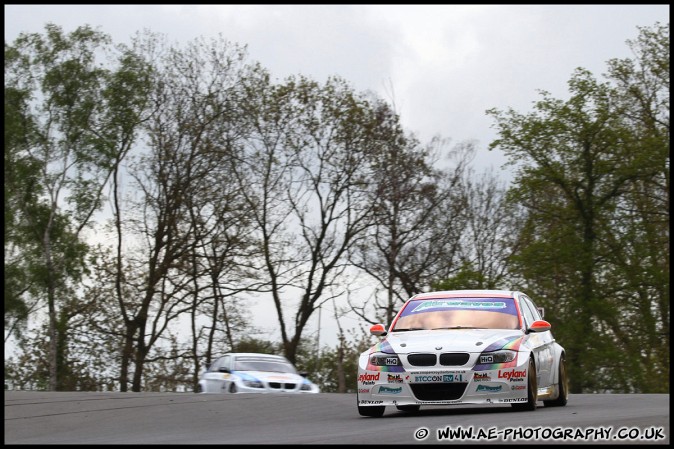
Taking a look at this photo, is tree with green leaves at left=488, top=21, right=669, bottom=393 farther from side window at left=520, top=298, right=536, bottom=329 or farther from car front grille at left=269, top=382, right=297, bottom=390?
side window at left=520, top=298, right=536, bottom=329

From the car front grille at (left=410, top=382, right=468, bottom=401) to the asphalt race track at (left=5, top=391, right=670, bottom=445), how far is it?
24 cm

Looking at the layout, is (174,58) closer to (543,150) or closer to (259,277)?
(259,277)

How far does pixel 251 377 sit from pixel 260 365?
3.10 ft

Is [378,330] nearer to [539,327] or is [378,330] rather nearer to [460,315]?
[460,315]

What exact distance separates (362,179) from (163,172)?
989 centimetres

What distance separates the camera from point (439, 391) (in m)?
14.2

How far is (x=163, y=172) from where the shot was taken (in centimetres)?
5684

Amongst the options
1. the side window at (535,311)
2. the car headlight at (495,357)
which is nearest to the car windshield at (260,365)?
the side window at (535,311)

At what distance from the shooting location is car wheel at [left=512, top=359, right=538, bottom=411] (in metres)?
14.3

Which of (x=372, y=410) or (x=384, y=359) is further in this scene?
(x=372, y=410)

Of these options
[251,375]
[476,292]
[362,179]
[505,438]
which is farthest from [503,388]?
[362,179]

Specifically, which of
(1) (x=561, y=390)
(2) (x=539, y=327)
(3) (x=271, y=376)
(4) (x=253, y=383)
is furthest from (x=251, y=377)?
(2) (x=539, y=327)
